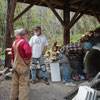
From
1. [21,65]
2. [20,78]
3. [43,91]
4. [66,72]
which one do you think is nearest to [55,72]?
[66,72]

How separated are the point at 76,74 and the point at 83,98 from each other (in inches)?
104

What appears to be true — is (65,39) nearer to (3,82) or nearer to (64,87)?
(64,87)

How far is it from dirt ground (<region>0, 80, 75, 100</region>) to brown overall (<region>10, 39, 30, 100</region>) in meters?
0.59

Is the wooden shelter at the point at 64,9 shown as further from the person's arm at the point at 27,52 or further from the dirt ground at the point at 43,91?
the person's arm at the point at 27,52

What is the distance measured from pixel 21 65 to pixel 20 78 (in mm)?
321

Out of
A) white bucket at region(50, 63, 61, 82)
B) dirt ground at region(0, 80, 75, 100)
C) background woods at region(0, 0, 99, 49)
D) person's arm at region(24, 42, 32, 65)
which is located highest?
background woods at region(0, 0, 99, 49)


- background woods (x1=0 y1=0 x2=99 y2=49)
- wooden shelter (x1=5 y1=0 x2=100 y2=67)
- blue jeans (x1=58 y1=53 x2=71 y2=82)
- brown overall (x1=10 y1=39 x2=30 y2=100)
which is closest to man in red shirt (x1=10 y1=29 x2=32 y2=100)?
brown overall (x1=10 y1=39 x2=30 y2=100)

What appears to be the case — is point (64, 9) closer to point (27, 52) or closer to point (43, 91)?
point (43, 91)

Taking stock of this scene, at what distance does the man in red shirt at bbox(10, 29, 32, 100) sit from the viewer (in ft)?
10.7

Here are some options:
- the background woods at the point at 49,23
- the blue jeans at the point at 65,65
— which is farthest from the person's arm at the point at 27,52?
the background woods at the point at 49,23

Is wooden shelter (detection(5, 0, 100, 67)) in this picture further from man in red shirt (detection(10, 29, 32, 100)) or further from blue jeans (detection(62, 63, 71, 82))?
man in red shirt (detection(10, 29, 32, 100))

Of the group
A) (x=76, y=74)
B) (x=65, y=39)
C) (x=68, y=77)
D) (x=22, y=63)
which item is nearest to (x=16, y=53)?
(x=22, y=63)

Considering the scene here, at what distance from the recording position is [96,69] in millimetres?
6609

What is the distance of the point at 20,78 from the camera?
340 centimetres
